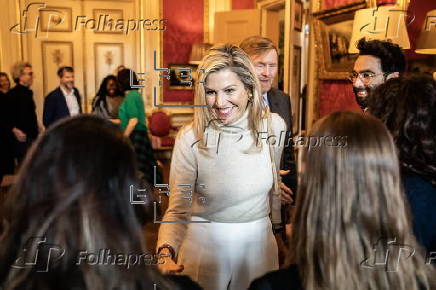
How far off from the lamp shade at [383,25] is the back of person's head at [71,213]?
6.28 ft

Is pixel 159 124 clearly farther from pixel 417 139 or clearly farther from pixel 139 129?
pixel 417 139

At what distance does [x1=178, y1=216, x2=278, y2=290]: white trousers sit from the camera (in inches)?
57.0

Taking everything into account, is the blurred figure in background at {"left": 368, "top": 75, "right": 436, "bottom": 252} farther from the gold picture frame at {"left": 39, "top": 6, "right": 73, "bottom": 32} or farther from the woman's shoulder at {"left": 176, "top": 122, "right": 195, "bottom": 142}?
the gold picture frame at {"left": 39, "top": 6, "right": 73, "bottom": 32}

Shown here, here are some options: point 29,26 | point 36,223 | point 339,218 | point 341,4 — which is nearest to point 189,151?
point 339,218

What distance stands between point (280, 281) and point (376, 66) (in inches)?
52.9

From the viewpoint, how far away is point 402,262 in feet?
3.00

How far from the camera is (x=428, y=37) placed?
7.02 ft

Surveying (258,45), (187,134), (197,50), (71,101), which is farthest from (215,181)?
(197,50)

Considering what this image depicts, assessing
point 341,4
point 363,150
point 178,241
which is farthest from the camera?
point 341,4

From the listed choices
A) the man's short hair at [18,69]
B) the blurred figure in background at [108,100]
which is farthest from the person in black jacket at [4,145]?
the blurred figure in background at [108,100]

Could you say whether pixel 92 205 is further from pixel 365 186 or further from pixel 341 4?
pixel 341 4

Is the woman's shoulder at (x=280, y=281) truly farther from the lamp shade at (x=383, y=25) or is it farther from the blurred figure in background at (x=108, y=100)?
the blurred figure in background at (x=108, y=100)

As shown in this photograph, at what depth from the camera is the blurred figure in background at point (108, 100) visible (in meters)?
4.71

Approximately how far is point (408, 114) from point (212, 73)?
65 centimetres
